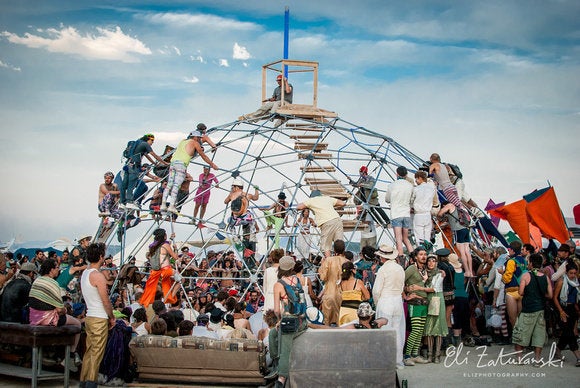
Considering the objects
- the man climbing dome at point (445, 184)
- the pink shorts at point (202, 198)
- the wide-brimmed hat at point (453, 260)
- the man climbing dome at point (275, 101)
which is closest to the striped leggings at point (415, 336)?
the wide-brimmed hat at point (453, 260)

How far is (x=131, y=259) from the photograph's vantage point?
1283 cm

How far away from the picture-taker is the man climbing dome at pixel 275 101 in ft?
45.0

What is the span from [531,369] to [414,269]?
208 cm

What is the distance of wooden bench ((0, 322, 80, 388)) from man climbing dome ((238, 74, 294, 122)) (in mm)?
6913

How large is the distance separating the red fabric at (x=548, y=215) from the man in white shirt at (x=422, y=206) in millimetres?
2971

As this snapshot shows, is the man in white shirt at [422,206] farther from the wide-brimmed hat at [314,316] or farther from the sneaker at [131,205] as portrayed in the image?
the sneaker at [131,205]

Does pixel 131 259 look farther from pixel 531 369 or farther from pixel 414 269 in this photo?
pixel 531 369

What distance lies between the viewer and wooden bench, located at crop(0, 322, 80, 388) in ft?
25.5

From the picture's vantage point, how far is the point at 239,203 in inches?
510

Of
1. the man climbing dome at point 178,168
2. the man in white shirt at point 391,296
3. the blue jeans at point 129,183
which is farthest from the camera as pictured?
the blue jeans at point 129,183

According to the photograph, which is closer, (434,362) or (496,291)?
(434,362)

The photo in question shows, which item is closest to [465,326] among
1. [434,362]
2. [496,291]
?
[496,291]

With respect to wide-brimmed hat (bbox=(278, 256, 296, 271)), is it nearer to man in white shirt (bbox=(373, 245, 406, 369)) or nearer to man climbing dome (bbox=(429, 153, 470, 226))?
man in white shirt (bbox=(373, 245, 406, 369))

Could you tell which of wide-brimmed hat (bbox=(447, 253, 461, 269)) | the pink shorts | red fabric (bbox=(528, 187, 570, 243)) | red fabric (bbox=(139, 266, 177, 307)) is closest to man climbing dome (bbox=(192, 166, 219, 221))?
the pink shorts
